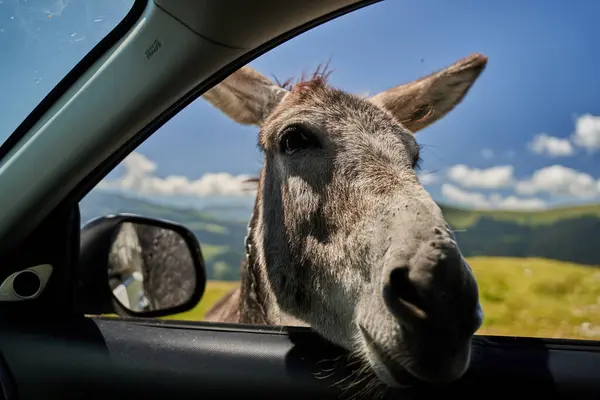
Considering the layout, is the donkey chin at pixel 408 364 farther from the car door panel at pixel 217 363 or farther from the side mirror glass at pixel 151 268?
the side mirror glass at pixel 151 268

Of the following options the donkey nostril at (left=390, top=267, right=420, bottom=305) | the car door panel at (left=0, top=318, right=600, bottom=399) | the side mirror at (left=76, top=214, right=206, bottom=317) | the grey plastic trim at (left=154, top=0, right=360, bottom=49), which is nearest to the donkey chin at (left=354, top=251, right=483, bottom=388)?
the donkey nostril at (left=390, top=267, right=420, bottom=305)

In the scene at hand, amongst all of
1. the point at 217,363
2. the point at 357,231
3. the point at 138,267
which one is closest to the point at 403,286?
the point at 357,231

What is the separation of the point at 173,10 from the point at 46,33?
0.49 m

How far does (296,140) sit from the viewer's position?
2.41 meters

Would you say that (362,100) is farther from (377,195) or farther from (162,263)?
(162,263)

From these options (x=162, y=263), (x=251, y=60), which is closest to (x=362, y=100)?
(x=251, y=60)

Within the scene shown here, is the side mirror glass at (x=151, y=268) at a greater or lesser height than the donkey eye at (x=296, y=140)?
lesser

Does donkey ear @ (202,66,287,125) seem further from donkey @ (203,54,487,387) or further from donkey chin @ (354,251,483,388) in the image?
donkey chin @ (354,251,483,388)

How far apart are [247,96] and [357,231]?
4.10 feet

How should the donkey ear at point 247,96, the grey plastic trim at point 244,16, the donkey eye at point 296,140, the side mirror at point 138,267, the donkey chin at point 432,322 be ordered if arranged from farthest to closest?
the donkey ear at point 247,96
the donkey eye at point 296,140
the side mirror at point 138,267
the grey plastic trim at point 244,16
the donkey chin at point 432,322

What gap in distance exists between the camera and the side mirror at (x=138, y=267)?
84.4 inches

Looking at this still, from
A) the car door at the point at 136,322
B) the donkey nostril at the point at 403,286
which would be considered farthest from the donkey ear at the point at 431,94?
the donkey nostril at the point at 403,286

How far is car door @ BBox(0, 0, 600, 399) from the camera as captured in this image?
176 centimetres

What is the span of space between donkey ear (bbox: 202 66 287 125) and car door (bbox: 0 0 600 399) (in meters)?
0.70
